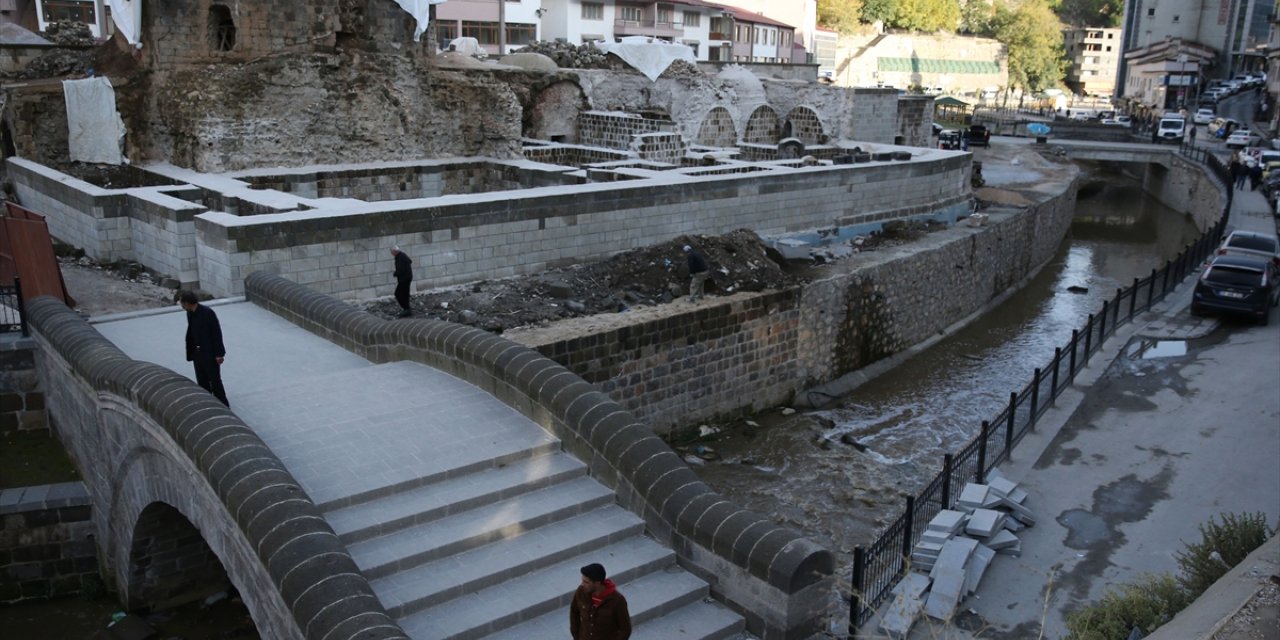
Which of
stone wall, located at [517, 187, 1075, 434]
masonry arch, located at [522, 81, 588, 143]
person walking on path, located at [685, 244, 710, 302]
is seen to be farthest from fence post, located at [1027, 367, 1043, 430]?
masonry arch, located at [522, 81, 588, 143]

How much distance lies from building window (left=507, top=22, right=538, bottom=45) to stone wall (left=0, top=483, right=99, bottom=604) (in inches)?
1473

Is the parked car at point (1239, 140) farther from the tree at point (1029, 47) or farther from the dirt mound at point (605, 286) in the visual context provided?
the tree at point (1029, 47)

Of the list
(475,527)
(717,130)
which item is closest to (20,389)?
(475,527)

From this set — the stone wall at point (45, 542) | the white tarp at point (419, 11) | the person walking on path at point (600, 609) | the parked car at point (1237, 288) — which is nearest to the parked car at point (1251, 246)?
the parked car at point (1237, 288)

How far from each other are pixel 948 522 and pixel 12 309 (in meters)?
10.2

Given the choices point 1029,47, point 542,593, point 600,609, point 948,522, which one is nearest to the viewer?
point 600,609

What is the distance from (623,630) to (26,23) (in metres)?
36.8

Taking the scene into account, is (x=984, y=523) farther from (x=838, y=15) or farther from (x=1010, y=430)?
(x=838, y=15)

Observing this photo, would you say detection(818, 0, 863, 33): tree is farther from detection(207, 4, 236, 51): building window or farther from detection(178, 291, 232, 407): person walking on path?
detection(178, 291, 232, 407): person walking on path

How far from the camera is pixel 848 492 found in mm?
12164

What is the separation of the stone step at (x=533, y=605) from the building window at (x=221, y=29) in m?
14.4

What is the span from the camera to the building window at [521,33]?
43688 millimetres

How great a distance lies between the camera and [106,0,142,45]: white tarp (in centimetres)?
1681

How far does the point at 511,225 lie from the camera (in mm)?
14570
